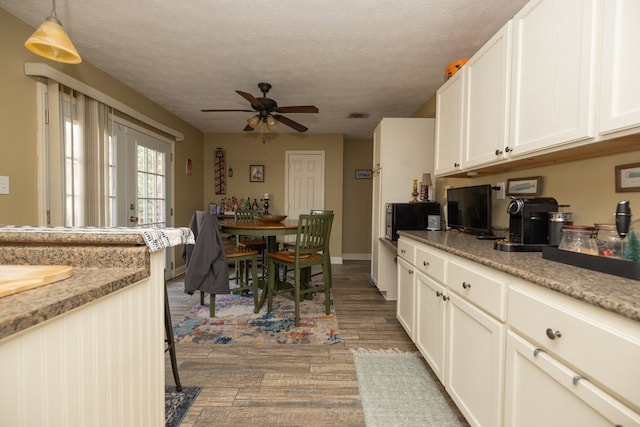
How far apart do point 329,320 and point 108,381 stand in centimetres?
220

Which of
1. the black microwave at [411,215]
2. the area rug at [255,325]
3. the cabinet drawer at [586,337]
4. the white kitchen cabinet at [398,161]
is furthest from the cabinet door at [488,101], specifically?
the area rug at [255,325]

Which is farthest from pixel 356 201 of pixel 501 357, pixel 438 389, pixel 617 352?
pixel 617 352

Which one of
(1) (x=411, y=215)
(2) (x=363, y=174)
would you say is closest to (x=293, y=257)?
(1) (x=411, y=215)

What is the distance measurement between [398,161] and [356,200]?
2.57m

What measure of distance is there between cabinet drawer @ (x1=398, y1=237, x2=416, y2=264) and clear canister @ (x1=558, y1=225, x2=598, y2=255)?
1076 millimetres

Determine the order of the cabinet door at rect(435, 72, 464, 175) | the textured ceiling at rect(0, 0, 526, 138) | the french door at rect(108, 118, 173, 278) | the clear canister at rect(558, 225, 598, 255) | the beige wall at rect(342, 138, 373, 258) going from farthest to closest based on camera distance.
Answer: the beige wall at rect(342, 138, 373, 258)
the french door at rect(108, 118, 173, 278)
the cabinet door at rect(435, 72, 464, 175)
the textured ceiling at rect(0, 0, 526, 138)
the clear canister at rect(558, 225, 598, 255)

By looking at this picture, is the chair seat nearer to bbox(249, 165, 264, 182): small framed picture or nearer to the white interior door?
the white interior door

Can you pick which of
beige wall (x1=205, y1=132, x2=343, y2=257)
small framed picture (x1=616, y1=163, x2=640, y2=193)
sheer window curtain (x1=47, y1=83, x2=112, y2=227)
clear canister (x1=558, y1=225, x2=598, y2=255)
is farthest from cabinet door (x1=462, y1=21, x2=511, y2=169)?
beige wall (x1=205, y1=132, x2=343, y2=257)

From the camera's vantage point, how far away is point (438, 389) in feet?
5.95

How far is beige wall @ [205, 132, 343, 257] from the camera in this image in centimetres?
548

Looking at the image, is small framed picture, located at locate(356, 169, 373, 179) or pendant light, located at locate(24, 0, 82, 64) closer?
pendant light, located at locate(24, 0, 82, 64)

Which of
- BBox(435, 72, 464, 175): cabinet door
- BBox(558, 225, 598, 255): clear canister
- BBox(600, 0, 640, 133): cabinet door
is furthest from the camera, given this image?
BBox(435, 72, 464, 175): cabinet door

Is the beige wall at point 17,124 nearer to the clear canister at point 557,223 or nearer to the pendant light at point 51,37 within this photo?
the pendant light at point 51,37

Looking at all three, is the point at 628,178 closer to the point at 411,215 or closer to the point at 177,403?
the point at 411,215
